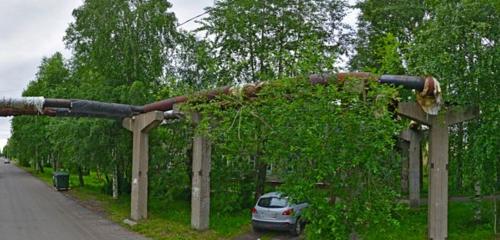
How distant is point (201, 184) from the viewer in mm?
15594

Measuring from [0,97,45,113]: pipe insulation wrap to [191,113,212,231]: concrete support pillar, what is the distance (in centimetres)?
515

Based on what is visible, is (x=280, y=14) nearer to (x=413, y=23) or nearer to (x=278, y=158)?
(x=413, y=23)

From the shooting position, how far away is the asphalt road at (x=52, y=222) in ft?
50.2

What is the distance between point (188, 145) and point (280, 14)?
647 centimetres

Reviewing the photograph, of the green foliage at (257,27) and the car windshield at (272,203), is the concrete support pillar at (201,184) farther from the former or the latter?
the green foliage at (257,27)

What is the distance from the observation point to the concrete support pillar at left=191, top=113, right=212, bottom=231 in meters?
15.5

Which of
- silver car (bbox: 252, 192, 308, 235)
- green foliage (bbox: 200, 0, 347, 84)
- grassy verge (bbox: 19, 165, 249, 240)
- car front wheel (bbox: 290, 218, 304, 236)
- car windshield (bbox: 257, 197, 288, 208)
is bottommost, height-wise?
grassy verge (bbox: 19, 165, 249, 240)

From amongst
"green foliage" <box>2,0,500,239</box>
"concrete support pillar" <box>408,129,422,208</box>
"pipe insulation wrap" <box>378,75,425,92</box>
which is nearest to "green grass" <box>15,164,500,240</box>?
"green foliage" <box>2,0,500,239</box>

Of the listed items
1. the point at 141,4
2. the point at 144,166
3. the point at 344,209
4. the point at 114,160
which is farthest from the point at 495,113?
the point at 141,4

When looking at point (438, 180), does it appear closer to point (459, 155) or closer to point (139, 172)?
point (459, 155)

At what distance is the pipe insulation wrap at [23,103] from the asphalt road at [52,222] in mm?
3870

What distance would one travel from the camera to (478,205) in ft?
42.9

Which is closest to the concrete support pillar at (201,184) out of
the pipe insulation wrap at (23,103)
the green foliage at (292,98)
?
the green foliage at (292,98)

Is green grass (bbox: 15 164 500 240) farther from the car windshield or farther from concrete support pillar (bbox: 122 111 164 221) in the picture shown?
the car windshield
